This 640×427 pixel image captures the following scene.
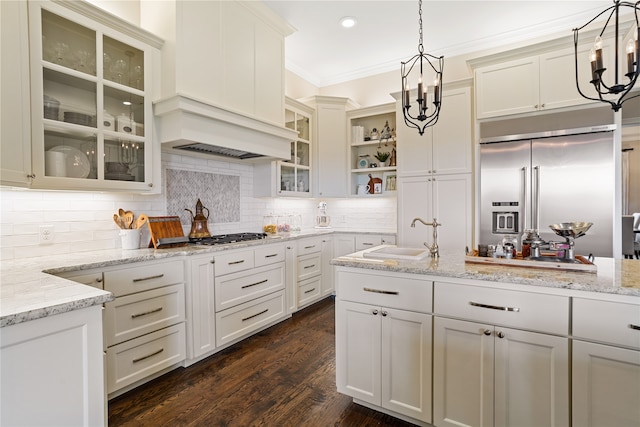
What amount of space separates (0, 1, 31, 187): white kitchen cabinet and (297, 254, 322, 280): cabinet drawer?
98.3 inches

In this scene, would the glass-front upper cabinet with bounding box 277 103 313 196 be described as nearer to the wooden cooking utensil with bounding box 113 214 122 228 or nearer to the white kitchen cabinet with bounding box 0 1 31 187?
the wooden cooking utensil with bounding box 113 214 122 228

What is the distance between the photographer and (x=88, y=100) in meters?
2.13

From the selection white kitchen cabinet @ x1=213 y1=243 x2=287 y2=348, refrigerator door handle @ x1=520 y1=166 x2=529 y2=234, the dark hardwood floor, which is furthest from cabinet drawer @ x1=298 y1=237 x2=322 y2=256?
refrigerator door handle @ x1=520 y1=166 x2=529 y2=234

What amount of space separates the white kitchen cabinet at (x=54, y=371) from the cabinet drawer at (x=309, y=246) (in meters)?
2.53

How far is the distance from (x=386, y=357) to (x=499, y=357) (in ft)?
1.87

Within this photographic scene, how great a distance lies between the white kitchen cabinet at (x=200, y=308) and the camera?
2.42 metres

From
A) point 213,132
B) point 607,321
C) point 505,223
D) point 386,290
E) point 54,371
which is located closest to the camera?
point 54,371

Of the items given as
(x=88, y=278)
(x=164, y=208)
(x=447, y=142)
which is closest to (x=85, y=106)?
(x=164, y=208)

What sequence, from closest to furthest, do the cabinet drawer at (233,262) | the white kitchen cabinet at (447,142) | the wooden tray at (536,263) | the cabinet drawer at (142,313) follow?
1. the wooden tray at (536,263)
2. the cabinet drawer at (142,313)
3. the cabinet drawer at (233,262)
4. the white kitchen cabinet at (447,142)

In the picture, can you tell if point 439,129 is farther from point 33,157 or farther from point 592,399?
point 33,157

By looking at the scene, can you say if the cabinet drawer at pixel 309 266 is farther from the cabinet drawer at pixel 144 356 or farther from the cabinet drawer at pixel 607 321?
the cabinet drawer at pixel 607 321

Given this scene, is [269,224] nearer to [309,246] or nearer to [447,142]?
[309,246]

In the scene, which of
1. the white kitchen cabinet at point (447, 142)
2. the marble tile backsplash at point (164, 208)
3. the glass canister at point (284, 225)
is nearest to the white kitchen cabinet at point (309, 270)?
the glass canister at point (284, 225)

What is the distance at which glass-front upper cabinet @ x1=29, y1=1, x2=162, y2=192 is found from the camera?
189cm
